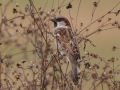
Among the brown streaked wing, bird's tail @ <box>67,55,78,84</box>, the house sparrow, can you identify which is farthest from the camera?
the brown streaked wing

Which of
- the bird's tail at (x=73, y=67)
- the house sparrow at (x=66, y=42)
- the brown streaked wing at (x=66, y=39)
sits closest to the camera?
the bird's tail at (x=73, y=67)

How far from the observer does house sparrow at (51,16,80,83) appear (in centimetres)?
495

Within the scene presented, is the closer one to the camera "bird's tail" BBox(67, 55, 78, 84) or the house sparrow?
"bird's tail" BBox(67, 55, 78, 84)

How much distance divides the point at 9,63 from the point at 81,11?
388 inches

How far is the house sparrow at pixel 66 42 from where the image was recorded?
4.95 m

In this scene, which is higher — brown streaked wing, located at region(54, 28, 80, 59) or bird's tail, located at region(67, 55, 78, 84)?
brown streaked wing, located at region(54, 28, 80, 59)

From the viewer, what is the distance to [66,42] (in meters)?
5.60

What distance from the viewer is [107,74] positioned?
172 inches

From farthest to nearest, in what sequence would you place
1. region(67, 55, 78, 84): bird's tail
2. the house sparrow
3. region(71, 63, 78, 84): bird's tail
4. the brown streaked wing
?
the brown streaked wing, the house sparrow, region(67, 55, 78, 84): bird's tail, region(71, 63, 78, 84): bird's tail

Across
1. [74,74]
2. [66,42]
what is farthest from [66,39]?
[74,74]

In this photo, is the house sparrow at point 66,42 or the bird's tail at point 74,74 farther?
the house sparrow at point 66,42

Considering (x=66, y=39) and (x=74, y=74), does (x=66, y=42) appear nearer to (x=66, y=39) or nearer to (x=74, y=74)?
(x=66, y=39)

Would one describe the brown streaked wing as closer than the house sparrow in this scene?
No

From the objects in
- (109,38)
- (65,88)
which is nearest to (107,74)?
(65,88)
